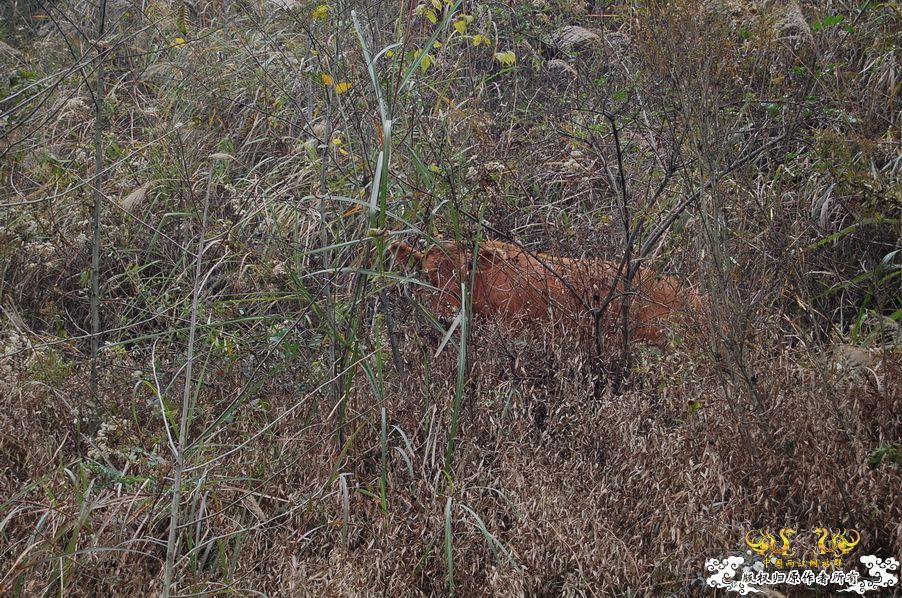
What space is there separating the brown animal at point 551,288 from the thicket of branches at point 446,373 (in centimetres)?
10

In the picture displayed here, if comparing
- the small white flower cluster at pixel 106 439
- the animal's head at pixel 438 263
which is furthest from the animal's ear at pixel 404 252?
the small white flower cluster at pixel 106 439

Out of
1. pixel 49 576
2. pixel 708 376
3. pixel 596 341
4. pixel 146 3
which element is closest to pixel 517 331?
pixel 596 341

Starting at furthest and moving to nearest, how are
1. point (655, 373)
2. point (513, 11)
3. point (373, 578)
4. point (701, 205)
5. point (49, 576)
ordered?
1. point (513, 11)
2. point (655, 373)
3. point (701, 205)
4. point (373, 578)
5. point (49, 576)

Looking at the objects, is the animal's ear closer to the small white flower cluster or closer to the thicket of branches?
the thicket of branches

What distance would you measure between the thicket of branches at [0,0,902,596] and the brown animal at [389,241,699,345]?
0.10 meters

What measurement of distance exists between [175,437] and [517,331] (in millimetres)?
1375

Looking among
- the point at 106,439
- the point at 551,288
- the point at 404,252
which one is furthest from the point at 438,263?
the point at 106,439

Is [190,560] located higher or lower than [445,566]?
higher

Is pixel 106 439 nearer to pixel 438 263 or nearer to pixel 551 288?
pixel 438 263

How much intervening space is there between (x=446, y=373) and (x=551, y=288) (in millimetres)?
722

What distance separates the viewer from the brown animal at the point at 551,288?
3551 millimetres

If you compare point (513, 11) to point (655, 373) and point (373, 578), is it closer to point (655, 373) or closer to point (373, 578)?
point (655, 373)

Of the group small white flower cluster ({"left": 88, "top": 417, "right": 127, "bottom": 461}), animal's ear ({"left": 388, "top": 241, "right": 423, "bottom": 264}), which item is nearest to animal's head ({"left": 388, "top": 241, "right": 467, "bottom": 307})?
animal's ear ({"left": 388, "top": 241, "right": 423, "bottom": 264})

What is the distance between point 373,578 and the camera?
2.43m
